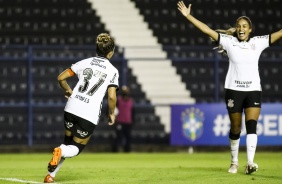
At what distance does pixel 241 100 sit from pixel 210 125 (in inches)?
384

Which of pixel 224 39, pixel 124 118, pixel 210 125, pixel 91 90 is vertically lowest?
pixel 210 125

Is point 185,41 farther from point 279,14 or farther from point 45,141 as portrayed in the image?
point 45,141

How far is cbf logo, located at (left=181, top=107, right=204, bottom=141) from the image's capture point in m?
22.2

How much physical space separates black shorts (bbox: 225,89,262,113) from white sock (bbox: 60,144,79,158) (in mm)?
2872

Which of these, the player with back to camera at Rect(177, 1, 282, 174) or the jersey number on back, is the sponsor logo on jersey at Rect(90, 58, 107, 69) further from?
the player with back to camera at Rect(177, 1, 282, 174)

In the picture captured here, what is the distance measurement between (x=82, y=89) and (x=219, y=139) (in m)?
11.8

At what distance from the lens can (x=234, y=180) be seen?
37.3 feet

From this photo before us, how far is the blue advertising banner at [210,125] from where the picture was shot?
21.9m

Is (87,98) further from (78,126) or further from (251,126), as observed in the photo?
(251,126)

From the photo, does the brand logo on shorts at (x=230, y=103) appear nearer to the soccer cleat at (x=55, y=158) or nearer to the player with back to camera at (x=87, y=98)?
the player with back to camera at (x=87, y=98)

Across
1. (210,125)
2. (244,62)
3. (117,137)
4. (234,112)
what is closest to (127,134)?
(117,137)

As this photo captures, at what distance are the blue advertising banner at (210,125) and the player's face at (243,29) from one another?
959 centimetres

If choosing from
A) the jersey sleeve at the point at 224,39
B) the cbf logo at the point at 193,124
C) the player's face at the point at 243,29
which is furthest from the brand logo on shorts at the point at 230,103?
the cbf logo at the point at 193,124

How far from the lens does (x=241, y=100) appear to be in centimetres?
1251
